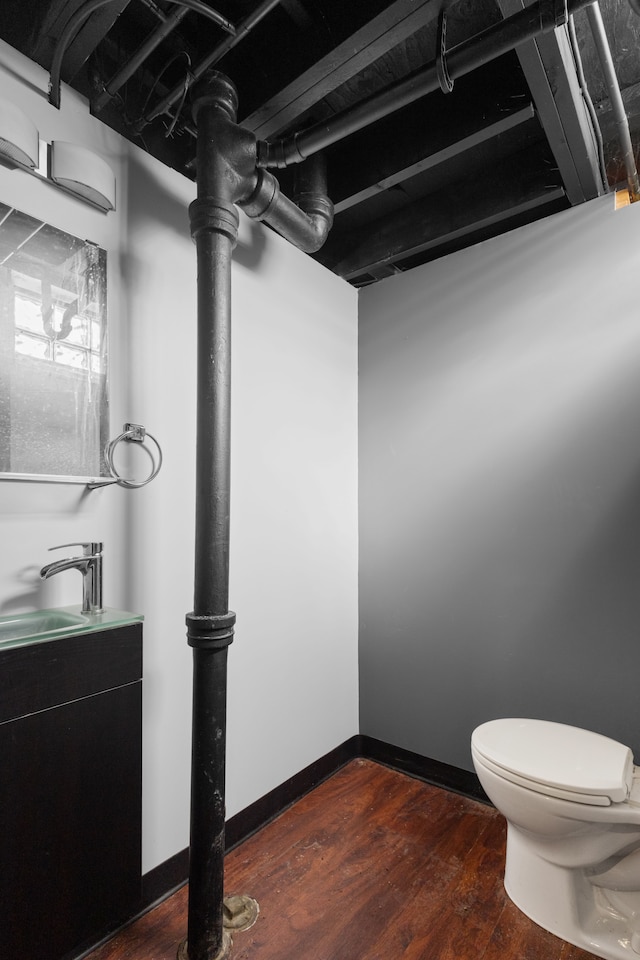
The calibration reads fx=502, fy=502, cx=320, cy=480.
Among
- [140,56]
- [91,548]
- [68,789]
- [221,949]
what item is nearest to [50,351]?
[91,548]

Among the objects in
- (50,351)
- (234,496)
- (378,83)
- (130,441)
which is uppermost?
(378,83)

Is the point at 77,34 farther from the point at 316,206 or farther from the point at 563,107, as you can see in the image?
the point at 563,107

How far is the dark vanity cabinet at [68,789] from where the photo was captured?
1075 mm

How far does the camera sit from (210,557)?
55.1 inches

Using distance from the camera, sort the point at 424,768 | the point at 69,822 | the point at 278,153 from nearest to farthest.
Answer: the point at 69,822 → the point at 278,153 → the point at 424,768

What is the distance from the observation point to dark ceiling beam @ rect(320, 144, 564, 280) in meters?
2.06

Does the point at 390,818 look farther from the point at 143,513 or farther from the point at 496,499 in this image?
the point at 143,513

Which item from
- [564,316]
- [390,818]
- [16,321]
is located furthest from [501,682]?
[16,321]

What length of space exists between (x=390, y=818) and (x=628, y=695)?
3.27ft

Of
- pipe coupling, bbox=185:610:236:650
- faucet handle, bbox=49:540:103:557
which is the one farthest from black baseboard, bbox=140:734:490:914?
→ faucet handle, bbox=49:540:103:557

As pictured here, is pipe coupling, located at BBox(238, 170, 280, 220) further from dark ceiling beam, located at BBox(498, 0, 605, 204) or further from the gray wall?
the gray wall

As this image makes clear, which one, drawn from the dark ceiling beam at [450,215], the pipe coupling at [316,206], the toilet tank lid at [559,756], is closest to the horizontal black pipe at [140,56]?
the pipe coupling at [316,206]

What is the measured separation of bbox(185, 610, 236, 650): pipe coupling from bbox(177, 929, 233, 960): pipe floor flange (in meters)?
0.79

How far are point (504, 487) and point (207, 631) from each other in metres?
1.33
